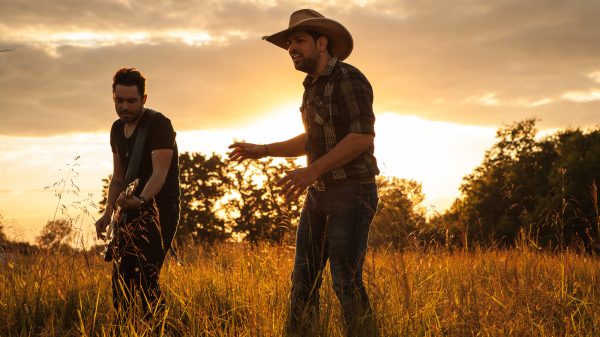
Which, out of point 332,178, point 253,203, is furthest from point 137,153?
point 253,203

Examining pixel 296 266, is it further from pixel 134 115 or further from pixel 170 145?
pixel 134 115

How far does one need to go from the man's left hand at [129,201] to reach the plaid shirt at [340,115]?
121cm

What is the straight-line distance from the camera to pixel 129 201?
14.3ft

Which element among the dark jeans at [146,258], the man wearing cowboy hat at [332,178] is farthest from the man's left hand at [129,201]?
the man wearing cowboy hat at [332,178]

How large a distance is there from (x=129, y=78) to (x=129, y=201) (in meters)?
1.00

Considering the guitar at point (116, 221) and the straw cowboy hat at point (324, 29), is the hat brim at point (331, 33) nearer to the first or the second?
the straw cowboy hat at point (324, 29)

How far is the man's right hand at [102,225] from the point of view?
15.5 feet

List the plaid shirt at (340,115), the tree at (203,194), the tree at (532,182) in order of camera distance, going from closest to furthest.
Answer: the plaid shirt at (340,115), the tree at (532,182), the tree at (203,194)

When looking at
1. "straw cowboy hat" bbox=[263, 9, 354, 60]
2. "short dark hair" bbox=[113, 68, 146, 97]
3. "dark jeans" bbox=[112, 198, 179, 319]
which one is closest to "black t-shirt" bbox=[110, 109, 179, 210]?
"dark jeans" bbox=[112, 198, 179, 319]

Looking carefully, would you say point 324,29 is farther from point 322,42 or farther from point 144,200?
point 144,200

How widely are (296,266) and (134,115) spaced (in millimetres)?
1702

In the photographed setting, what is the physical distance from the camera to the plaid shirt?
13.0 feet

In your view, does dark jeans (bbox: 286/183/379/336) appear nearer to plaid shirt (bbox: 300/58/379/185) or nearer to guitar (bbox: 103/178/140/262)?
plaid shirt (bbox: 300/58/379/185)

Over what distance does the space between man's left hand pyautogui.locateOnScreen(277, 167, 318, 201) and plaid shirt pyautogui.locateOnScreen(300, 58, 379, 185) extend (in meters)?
0.31
